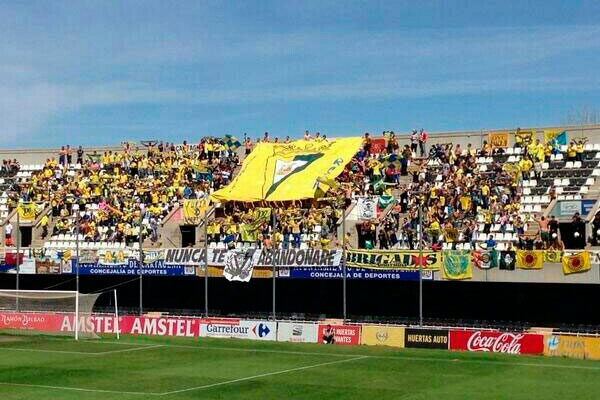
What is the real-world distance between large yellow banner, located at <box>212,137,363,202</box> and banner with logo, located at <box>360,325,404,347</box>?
12801 mm

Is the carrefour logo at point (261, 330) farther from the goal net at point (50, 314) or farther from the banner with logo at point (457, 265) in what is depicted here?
the banner with logo at point (457, 265)

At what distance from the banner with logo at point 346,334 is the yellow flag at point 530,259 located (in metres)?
7.74

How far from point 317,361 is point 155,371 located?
249 inches

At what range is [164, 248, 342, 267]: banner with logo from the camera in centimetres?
5064

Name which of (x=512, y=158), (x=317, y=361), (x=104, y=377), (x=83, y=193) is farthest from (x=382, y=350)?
(x=83, y=193)

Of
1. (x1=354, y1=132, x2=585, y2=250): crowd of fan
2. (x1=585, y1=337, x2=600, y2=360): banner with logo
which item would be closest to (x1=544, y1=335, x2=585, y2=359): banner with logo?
(x1=585, y1=337, x2=600, y2=360): banner with logo

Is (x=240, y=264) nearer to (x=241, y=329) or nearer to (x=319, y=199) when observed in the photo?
(x=241, y=329)

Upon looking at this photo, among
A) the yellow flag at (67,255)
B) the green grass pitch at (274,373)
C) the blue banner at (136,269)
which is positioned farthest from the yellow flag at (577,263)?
the yellow flag at (67,255)

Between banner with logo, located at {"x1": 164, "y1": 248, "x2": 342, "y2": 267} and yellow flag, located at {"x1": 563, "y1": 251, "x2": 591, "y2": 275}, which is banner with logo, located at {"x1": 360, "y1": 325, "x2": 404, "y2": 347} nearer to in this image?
banner with logo, located at {"x1": 164, "y1": 248, "x2": 342, "y2": 267}

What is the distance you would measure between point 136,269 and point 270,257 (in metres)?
7.84

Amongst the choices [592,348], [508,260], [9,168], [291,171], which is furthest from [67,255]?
[592,348]

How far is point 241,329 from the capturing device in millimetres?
48406

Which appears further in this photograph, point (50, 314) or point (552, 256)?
point (50, 314)

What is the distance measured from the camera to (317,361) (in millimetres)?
39281
